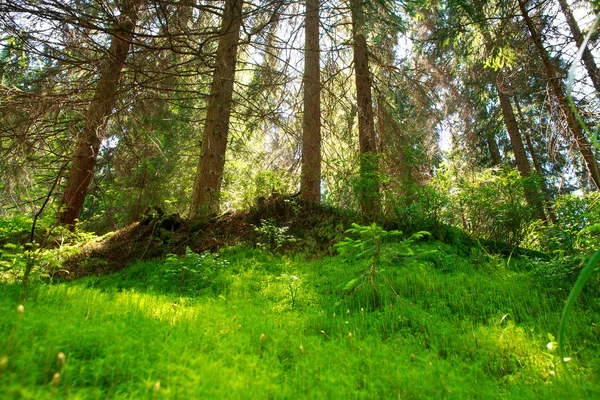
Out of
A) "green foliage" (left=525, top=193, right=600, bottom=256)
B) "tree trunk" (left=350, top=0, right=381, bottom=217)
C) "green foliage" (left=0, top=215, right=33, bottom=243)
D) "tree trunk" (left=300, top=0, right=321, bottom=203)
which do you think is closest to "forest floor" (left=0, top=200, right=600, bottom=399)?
"green foliage" (left=525, top=193, right=600, bottom=256)

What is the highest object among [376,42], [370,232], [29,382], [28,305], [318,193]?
[376,42]

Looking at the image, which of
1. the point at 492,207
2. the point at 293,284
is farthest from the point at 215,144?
the point at 492,207

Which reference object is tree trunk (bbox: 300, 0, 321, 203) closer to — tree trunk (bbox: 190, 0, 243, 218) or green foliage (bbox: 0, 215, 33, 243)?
tree trunk (bbox: 190, 0, 243, 218)

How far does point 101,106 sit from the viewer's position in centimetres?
550

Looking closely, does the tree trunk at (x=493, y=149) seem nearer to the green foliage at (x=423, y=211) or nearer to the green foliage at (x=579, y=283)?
the green foliage at (x=423, y=211)

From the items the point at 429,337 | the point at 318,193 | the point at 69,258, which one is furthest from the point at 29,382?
the point at 318,193

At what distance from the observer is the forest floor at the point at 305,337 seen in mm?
1707

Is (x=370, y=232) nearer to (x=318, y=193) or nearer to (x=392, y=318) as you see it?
(x=392, y=318)

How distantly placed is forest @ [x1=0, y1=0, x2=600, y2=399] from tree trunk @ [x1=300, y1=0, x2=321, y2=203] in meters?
0.06

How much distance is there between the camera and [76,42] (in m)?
5.89

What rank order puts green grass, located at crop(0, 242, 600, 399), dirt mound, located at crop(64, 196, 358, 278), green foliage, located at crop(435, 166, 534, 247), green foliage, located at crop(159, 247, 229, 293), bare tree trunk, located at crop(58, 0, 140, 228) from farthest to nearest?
dirt mound, located at crop(64, 196, 358, 278) → green foliage, located at crop(435, 166, 534, 247) → bare tree trunk, located at crop(58, 0, 140, 228) → green foliage, located at crop(159, 247, 229, 293) → green grass, located at crop(0, 242, 600, 399)

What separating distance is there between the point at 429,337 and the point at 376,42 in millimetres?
10784

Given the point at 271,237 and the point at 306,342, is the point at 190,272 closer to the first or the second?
the point at 271,237

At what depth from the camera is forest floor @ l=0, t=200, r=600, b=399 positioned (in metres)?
1.71
